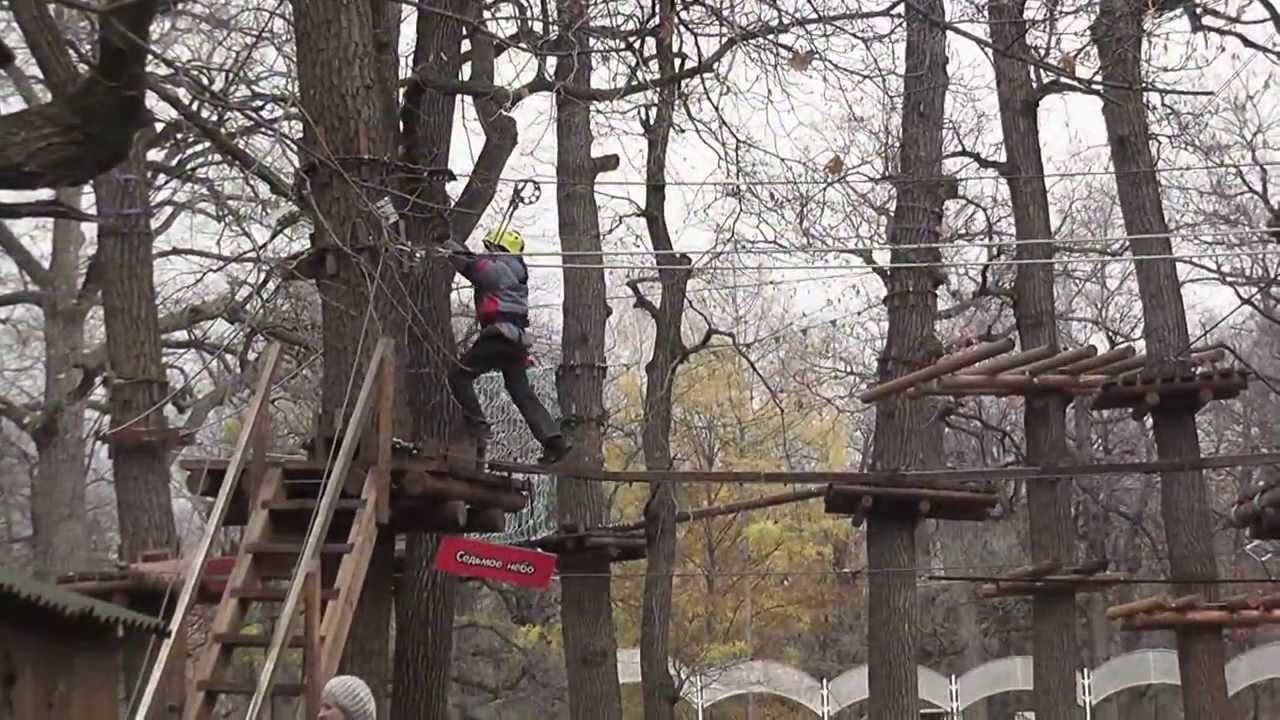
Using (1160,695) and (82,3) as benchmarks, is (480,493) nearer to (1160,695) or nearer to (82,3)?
(82,3)

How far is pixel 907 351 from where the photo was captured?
12.7 metres

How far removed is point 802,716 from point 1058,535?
20.5 meters

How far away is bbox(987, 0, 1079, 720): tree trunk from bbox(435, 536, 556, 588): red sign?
6.17 metres

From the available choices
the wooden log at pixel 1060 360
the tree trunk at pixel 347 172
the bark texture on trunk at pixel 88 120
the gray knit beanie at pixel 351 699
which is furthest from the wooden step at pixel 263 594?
the wooden log at pixel 1060 360

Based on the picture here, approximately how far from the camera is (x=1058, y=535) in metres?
15.5

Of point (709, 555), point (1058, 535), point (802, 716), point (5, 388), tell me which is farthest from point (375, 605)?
point (802, 716)

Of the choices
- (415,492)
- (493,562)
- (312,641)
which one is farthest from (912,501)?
(312,641)

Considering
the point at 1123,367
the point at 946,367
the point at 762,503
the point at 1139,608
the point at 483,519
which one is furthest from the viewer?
the point at 1123,367

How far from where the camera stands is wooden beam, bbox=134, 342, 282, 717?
6668 mm

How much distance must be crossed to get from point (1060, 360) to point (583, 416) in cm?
437


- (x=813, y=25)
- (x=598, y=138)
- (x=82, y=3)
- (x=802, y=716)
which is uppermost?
(x=598, y=138)

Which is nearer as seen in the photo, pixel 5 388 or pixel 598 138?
pixel 598 138

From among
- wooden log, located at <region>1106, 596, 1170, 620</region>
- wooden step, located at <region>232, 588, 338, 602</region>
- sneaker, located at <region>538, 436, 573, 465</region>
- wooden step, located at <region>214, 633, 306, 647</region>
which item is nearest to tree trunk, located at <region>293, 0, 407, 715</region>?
wooden step, located at <region>232, 588, 338, 602</region>

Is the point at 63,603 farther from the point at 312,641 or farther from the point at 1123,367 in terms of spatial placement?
the point at 1123,367
